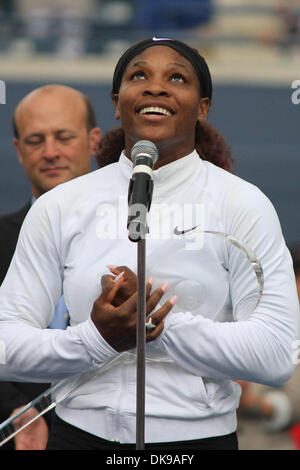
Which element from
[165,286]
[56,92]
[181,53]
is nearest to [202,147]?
[181,53]

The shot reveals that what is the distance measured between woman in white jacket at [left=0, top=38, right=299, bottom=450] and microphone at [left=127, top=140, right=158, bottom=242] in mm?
304

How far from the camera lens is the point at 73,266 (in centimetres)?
229

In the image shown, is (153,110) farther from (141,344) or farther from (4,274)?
(4,274)

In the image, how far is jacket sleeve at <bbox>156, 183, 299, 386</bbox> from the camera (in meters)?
2.18

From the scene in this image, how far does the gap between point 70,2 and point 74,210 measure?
16.2 feet

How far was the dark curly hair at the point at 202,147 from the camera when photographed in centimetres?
255

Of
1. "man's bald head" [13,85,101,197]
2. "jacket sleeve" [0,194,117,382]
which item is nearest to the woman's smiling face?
"jacket sleeve" [0,194,117,382]

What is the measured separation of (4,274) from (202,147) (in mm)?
738

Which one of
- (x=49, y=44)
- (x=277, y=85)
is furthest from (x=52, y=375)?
(x=49, y=44)

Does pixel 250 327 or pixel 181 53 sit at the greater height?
pixel 181 53

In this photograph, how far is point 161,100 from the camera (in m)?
2.29

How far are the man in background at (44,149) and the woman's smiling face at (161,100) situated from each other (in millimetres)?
572

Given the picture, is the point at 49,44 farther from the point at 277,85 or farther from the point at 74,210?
the point at 74,210

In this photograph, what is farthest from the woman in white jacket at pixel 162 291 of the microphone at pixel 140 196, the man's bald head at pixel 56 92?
the man's bald head at pixel 56 92
